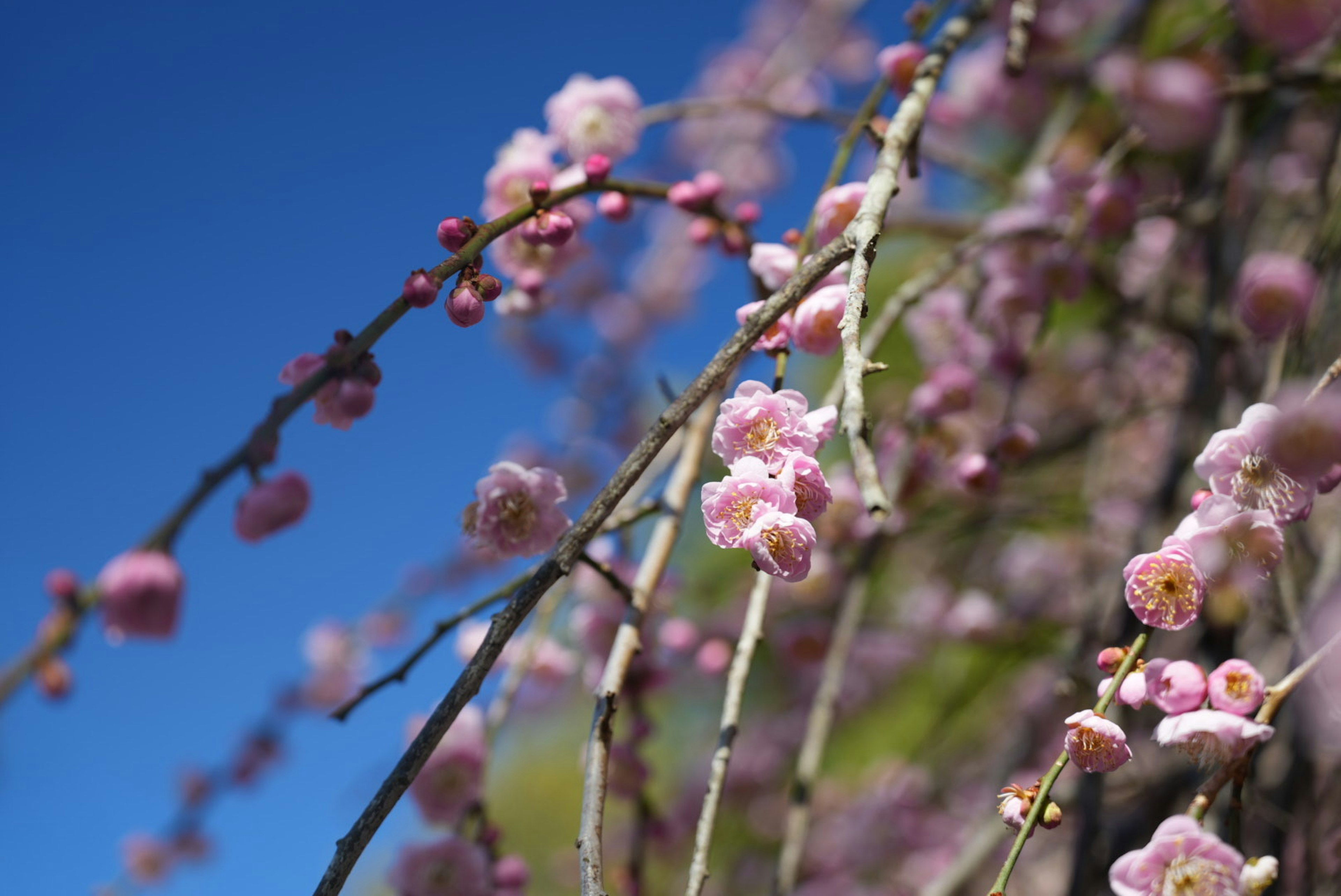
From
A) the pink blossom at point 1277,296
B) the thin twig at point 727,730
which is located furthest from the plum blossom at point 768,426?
the pink blossom at point 1277,296

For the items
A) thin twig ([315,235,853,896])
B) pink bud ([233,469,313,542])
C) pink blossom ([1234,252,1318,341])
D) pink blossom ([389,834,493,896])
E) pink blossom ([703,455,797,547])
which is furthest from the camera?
pink blossom ([1234,252,1318,341])

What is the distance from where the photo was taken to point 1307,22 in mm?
1407

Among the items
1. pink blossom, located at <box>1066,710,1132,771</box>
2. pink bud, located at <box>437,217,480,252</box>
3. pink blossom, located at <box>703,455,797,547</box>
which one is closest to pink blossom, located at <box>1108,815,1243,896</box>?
pink blossom, located at <box>1066,710,1132,771</box>

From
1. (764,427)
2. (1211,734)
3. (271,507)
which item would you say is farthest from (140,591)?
(1211,734)

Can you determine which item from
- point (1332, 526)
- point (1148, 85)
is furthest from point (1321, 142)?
point (1332, 526)

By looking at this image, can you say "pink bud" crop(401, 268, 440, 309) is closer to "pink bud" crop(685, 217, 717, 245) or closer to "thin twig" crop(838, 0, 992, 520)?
"thin twig" crop(838, 0, 992, 520)

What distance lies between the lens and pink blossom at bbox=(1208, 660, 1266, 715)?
0.79 m

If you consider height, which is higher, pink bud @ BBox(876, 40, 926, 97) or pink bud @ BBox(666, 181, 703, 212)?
pink bud @ BBox(876, 40, 926, 97)

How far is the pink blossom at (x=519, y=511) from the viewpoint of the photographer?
105 cm

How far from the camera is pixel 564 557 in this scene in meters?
0.76

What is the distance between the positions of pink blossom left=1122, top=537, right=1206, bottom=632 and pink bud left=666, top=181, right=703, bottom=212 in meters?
0.72

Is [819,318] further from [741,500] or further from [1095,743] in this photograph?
[1095,743]

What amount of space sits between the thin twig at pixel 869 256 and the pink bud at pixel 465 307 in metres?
0.34

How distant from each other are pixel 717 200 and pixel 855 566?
26.4 inches
